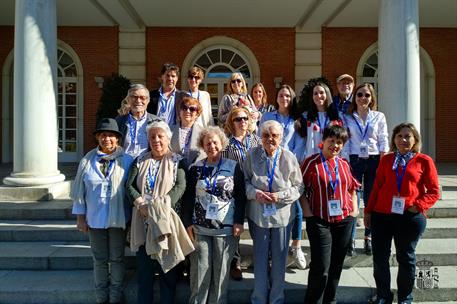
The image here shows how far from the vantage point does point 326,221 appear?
3568 millimetres

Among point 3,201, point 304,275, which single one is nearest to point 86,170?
point 304,275

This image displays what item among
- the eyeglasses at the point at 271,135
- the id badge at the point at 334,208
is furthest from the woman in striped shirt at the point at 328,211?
the eyeglasses at the point at 271,135

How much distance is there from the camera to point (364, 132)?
4562 mm

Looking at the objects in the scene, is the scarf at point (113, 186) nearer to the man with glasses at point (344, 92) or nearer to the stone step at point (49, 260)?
the stone step at point (49, 260)

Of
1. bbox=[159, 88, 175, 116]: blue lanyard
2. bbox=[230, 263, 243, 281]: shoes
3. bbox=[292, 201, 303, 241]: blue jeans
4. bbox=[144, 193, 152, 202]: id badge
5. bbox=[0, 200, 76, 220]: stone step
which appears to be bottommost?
bbox=[230, 263, 243, 281]: shoes

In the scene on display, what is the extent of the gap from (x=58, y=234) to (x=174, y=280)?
2.41m

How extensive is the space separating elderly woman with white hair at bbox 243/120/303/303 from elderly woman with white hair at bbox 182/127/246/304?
0.14 metres

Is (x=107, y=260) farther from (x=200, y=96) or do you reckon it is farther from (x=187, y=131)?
(x=200, y=96)

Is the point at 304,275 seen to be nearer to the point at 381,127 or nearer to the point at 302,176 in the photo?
the point at 302,176

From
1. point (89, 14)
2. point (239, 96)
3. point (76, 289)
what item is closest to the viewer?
point (76, 289)

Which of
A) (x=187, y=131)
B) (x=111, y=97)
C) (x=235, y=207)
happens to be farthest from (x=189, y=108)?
(x=111, y=97)

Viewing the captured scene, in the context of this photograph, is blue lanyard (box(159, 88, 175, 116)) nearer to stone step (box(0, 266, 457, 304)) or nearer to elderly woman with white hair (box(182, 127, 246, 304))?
elderly woman with white hair (box(182, 127, 246, 304))

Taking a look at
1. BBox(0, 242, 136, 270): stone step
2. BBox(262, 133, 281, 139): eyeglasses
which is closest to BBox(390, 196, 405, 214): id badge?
BBox(262, 133, 281, 139): eyeglasses

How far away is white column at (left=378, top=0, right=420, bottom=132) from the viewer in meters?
6.46
